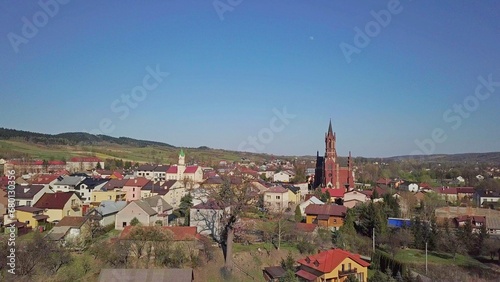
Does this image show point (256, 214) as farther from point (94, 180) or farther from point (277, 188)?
point (94, 180)

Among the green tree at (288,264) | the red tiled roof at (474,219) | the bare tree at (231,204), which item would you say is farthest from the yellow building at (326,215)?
the green tree at (288,264)

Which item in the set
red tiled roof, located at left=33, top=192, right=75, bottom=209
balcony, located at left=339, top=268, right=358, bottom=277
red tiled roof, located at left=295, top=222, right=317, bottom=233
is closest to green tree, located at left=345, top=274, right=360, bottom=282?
balcony, located at left=339, top=268, right=358, bottom=277

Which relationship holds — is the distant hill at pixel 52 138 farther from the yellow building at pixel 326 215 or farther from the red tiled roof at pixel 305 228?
the red tiled roof at pixel 305 228

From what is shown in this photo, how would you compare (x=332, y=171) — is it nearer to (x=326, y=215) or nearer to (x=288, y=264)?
(x=326, y=215)

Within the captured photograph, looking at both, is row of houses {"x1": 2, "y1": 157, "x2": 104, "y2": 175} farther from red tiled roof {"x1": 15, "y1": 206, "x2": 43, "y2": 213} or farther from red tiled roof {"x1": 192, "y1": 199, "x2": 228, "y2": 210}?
red tiled roof {"x1": 192, "y1": 199, "x2": 228, "y2": 210}

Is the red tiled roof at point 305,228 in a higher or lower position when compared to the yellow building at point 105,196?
lower
